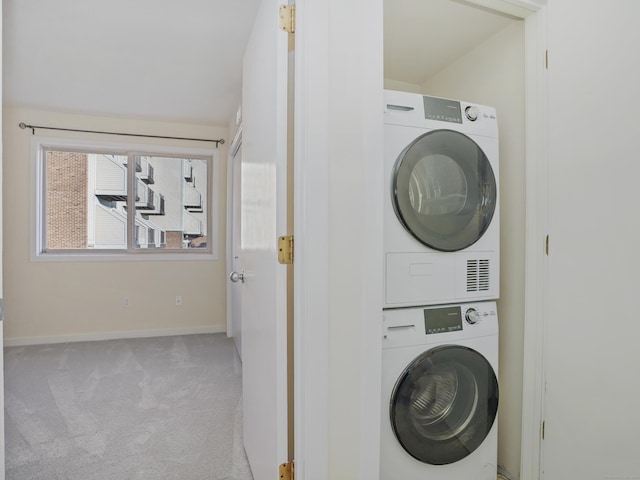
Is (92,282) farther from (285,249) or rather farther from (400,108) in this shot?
(400,108)

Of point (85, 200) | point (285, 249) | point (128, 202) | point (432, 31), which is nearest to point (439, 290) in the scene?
point (285, 249)

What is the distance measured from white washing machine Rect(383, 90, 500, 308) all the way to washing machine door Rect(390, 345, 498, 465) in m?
0.26

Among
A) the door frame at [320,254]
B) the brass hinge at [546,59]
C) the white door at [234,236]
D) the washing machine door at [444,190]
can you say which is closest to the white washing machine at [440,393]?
the door frame at [320,254]

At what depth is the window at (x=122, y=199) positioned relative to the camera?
3824 millimetres

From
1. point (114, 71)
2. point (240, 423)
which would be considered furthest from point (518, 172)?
point (114, 71)

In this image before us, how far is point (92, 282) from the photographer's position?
12.5 feet

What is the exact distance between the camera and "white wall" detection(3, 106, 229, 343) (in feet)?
11.6

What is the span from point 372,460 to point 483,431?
637 millimetres

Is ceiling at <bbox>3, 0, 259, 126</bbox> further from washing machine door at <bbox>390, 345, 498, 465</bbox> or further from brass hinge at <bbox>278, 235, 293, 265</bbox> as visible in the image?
washing machine door at <bbox>390, 345, 498, 465</bbox>

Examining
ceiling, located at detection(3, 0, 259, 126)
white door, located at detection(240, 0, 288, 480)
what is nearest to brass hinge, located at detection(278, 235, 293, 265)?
white door, located at detection(240, 0, 288, 480)

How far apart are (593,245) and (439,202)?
0.57 meters

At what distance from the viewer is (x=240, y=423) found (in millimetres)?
2154

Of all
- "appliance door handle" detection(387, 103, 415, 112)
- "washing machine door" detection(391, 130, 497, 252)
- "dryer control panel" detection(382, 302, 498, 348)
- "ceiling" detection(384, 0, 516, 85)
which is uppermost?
"ceiling" detection(384, 0, 516, 85)

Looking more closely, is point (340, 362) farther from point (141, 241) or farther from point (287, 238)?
point (141, 241)
